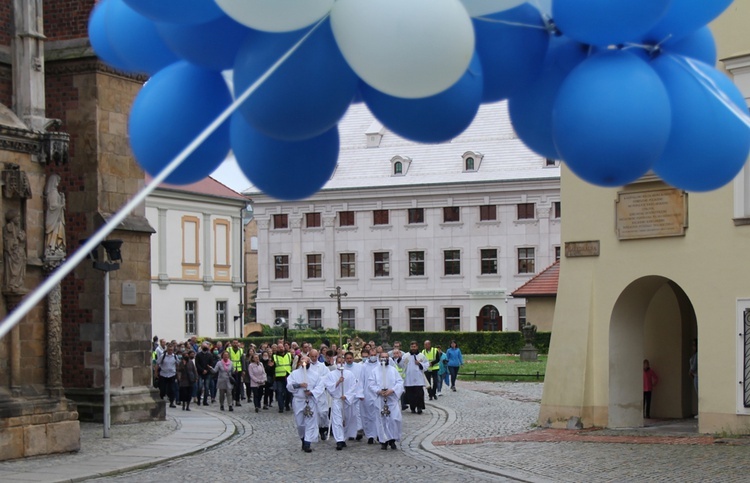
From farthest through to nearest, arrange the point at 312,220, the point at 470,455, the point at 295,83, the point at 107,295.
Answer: the point at 312,220, the point at 107,295, the point at 470,455, the point at 295,83

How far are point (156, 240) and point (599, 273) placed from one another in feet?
150

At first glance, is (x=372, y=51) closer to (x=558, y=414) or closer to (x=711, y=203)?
(x=711, y=203)

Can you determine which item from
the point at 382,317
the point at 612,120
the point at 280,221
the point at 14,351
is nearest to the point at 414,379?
the point at 14,351

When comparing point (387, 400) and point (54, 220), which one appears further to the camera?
point (387, 400)

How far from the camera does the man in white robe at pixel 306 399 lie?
20000mm

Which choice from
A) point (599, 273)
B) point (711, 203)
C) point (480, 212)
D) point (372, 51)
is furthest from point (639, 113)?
point (480, 212)

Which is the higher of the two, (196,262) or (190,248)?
(190,248)

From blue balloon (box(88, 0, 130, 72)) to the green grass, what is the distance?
33.4 meters

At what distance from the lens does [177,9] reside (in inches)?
202

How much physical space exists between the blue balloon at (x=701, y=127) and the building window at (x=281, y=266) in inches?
2882

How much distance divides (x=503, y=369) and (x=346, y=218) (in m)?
33.6

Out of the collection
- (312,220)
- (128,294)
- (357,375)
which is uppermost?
(312,220)

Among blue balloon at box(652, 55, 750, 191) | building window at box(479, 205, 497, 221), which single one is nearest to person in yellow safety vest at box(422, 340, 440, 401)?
blue balloon at box(652, 55, 750, 191)

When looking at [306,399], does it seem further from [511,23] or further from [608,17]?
[608,17]
